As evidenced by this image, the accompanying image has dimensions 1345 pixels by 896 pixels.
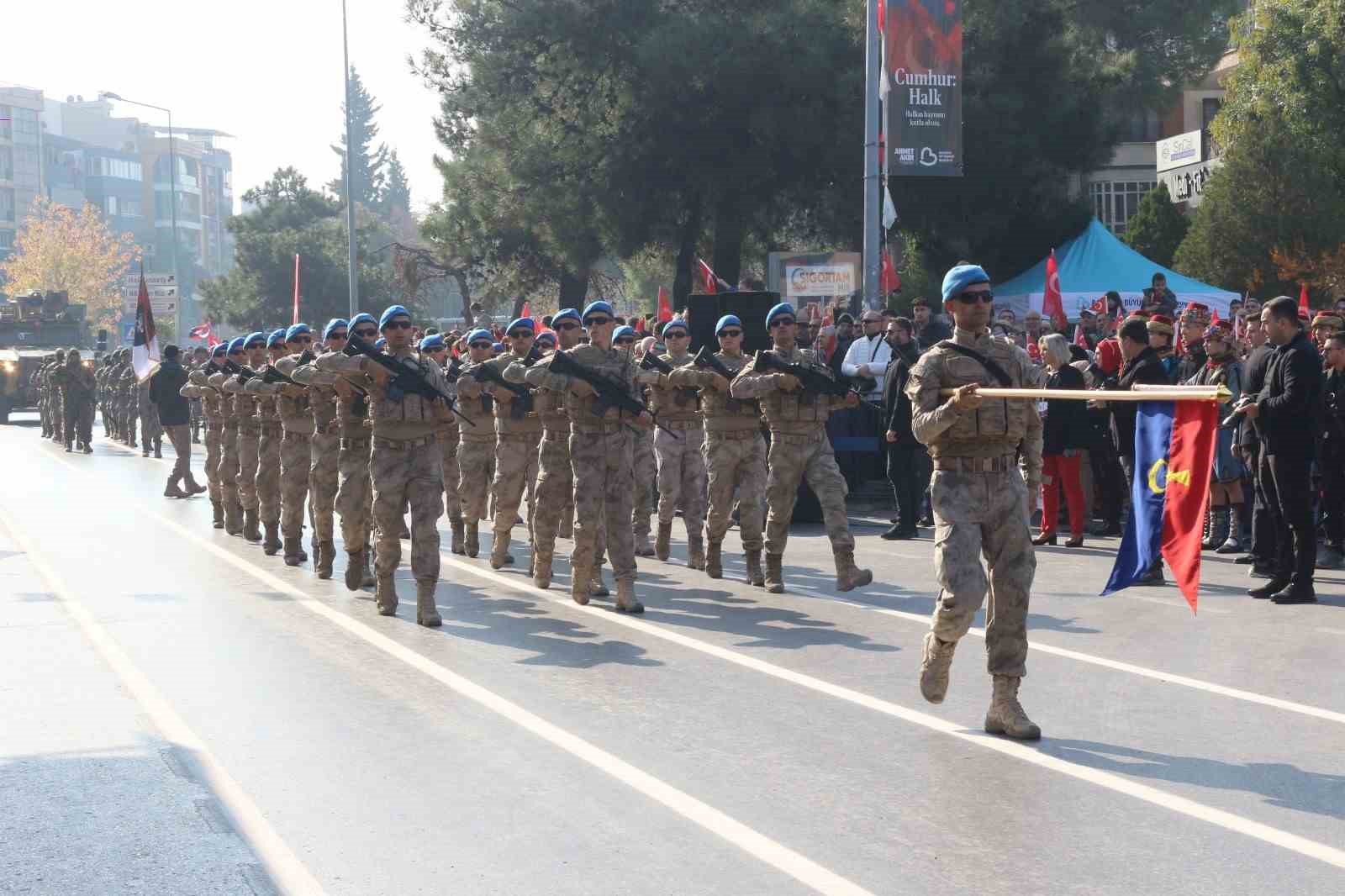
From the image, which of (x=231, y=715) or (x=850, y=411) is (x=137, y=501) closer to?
(x=850, y=411)

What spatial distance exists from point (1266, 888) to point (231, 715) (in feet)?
15.5

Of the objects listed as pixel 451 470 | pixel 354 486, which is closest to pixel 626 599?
pixel 354 486

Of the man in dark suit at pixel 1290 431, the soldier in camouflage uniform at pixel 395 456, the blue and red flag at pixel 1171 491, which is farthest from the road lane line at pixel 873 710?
the man in dark suit at pixel 1290 431

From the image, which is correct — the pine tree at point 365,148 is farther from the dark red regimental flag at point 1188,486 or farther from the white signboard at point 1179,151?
the dark red regimental flag at point 1188,486

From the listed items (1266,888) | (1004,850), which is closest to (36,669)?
(1004,850)

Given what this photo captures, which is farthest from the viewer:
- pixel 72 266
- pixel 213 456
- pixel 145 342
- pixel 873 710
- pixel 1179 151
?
pixel 72 266

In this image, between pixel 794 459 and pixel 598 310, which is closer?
pixel 598 310

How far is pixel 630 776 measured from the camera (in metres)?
6.73

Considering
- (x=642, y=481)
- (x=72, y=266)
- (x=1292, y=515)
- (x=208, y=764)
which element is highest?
(x=72, y=266)

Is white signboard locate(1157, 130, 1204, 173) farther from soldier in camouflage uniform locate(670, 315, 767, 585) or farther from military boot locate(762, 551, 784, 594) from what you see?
military boot locate(762, 551, 784, 594)

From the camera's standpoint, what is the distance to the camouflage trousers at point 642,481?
14.0m

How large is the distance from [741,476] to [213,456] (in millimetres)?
7358

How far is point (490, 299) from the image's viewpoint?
4084cm

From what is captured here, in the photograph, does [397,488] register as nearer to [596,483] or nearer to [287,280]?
[596,483]
